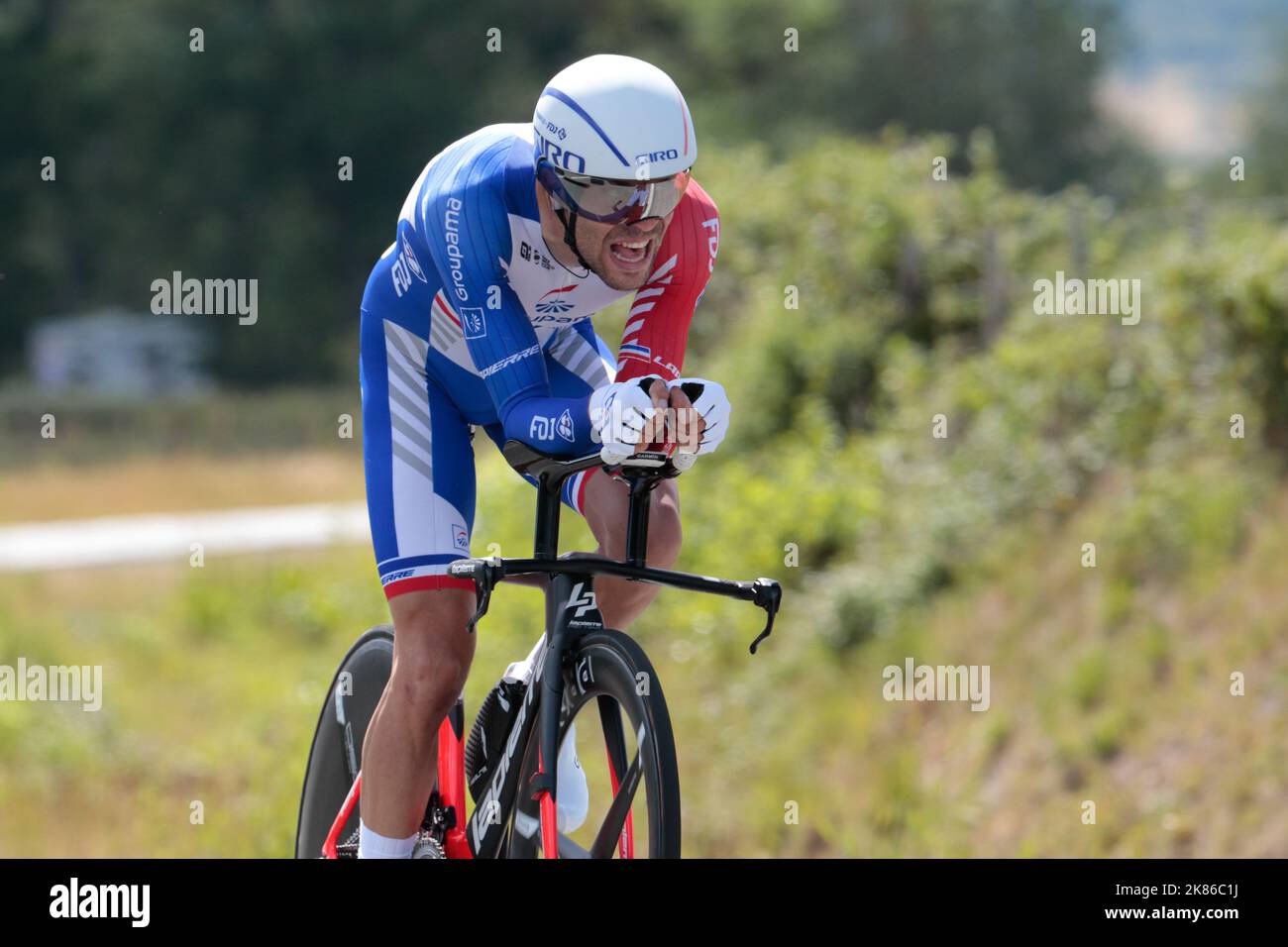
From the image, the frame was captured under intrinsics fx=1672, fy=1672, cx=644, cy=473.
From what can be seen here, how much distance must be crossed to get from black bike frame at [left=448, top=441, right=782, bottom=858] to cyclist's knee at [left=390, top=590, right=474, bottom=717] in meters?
0.22

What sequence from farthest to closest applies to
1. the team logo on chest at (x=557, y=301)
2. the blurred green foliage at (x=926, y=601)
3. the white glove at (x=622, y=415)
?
the blurred green foliage at (x=926, y=601)
the team logo on chest at (x=557, y=301)
the white glove at (x=622, y=415)

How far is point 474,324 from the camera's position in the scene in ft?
13.3

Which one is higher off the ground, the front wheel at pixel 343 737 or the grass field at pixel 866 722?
the front wheel at pixel 343 737

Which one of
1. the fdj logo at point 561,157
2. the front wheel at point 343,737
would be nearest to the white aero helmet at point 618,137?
the fdj logo at point 561,157

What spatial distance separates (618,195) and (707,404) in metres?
0.55

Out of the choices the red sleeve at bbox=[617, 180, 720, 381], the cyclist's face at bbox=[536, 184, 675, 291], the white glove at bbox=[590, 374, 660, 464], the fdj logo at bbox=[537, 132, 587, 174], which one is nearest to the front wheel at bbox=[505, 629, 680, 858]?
the white glove at bbox=[590, 374, 660, 464]

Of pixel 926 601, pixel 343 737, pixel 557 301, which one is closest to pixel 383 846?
pixel 343 737

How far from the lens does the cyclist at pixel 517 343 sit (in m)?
3.84

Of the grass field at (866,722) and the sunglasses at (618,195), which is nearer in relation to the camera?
the sunglasses at (618,195)

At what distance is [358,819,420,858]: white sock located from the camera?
14.8 feet

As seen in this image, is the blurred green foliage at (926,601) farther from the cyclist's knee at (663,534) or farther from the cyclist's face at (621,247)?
the cyclist's face at (621,247)

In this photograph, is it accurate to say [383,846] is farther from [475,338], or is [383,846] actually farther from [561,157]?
[561,157]

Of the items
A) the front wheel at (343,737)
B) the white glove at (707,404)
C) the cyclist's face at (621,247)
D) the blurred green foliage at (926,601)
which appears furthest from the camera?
the blurred green foliage at (926,601)

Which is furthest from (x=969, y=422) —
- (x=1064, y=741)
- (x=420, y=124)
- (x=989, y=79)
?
(x=420, y=124)
